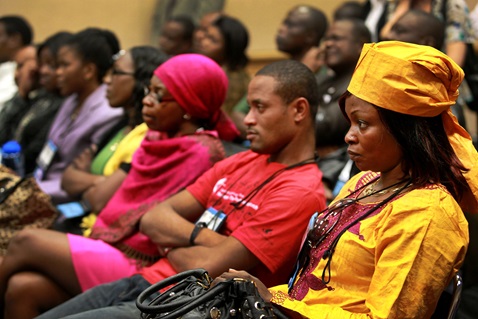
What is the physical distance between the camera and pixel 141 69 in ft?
14.5

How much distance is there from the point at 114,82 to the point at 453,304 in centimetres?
278

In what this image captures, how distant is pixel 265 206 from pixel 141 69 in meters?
1.87

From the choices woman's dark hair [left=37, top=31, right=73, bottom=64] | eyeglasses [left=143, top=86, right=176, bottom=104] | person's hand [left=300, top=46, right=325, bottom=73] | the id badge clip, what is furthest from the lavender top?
the id badge clip

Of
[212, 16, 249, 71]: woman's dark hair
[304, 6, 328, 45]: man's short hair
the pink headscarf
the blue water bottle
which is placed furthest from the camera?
[212, 16, 249, 71]: woman's dark hair

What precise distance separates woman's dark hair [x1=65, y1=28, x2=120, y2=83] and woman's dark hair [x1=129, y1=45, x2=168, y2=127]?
900 mm

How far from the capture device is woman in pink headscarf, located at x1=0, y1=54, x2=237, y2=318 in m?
3.38

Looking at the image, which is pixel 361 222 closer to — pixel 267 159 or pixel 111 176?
pixel 267 159

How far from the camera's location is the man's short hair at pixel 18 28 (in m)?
7.28

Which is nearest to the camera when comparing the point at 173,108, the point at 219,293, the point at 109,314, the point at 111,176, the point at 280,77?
the point at 219,293

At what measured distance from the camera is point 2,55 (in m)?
7.30

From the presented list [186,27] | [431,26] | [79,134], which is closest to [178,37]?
[186,27]

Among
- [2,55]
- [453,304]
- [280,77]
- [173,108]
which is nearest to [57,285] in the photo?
[173,108]

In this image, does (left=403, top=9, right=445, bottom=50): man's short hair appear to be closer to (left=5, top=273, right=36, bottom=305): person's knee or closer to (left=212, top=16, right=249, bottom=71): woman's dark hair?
(left=212, top=16, right=249, bottom=71): woman's dark hair

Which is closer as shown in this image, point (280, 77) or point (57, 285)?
point (280, 77)
